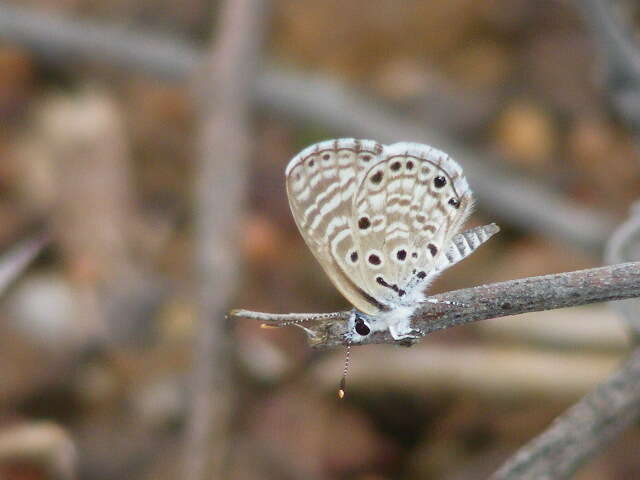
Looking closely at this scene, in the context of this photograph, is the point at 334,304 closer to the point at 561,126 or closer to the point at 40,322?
the point at 40,322

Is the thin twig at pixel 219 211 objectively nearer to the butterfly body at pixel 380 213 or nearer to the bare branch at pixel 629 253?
the butterfly body at pixel 380 213

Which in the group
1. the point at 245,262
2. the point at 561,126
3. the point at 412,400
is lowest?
the point at 412,400

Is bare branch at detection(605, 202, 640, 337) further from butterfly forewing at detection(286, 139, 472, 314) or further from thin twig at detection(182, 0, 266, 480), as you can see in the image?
thin twig at detection(182, 0, 266, 480)

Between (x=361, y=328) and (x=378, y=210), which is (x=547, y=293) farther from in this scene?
(x=378, y=210)

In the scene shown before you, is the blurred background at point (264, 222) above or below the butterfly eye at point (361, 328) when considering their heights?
above

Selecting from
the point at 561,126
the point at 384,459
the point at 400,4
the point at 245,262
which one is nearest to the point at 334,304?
the point at 245,262

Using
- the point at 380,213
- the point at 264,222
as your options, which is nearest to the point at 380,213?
the point at 380,213

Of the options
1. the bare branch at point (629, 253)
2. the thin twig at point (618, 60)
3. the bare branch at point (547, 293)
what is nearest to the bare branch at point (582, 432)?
the bare branch at point (629, 253)
